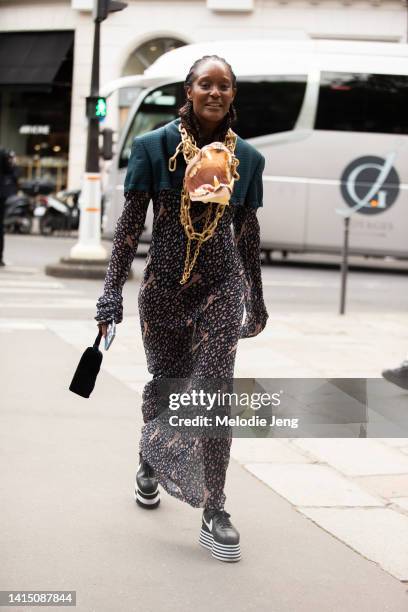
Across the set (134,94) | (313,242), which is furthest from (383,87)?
(134,94)

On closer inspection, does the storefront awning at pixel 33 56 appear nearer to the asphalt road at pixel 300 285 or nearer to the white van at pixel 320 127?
the asphalt road at pixel 300 285

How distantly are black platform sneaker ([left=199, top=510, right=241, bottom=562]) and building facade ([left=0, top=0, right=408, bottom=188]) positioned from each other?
2412 cm

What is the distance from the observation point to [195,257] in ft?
12.6

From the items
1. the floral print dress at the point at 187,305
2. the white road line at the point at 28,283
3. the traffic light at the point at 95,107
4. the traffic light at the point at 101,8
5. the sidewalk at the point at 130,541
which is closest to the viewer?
the sidewalk at the point at 130,541

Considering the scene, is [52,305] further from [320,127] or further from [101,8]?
[320,127]

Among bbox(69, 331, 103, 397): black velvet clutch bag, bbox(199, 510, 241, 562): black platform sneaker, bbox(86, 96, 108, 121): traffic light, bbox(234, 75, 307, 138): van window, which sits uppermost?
bbox(234, 75, 307, 138): van window

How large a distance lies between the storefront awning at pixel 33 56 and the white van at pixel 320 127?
1253 centimetres

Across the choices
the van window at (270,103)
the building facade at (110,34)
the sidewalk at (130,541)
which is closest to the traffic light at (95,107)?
the van window at (270,103)

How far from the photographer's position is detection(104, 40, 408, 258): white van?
698 inches

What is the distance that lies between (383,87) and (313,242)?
279cm

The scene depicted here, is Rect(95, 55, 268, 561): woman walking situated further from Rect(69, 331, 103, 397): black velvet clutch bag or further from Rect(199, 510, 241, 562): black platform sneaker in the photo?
Rect(69, 331, 103, 397): black velvet clutch bag

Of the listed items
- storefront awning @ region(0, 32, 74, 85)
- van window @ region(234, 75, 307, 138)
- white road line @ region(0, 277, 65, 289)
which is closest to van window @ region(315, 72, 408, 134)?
van window @ region(234, 75, 307, 138)

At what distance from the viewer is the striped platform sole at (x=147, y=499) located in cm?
429

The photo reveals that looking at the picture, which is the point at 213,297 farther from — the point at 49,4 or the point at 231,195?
the point at 49,4
